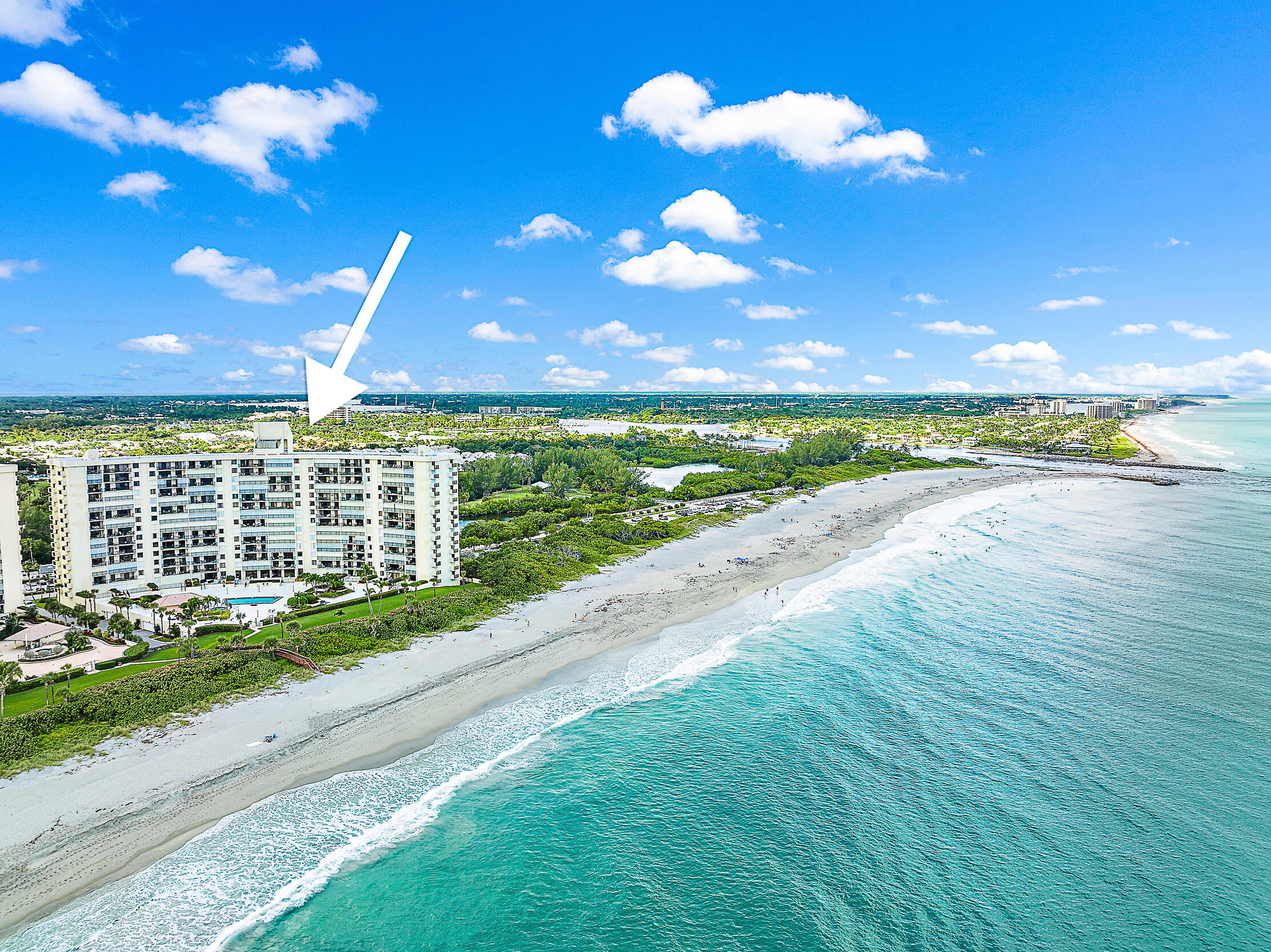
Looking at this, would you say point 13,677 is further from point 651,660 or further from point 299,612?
point 651,660

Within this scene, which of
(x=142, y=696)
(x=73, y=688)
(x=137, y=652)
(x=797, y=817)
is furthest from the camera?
(x=137, y=652)

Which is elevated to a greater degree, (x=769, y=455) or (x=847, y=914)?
(x=769, y=455)

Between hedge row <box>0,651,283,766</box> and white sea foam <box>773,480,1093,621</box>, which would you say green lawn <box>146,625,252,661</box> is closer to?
hedge row <box>0,651,283,766</box>

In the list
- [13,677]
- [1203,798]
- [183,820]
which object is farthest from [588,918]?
[13,677]

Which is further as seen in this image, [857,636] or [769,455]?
[769,455]

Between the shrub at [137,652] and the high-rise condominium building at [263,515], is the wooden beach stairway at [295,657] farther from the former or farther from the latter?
the high-rise condominium building at [263,515]

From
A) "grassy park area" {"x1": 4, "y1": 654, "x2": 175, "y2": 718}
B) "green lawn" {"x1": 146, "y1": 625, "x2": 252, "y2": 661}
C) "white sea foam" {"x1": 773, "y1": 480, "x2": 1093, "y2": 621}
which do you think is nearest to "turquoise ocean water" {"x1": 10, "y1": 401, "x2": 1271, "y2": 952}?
"white sea foam" {"x1": 773, "y1": 480, "x2": 1093, "y2": 621}

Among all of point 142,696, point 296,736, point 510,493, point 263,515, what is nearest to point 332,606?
point 263,515

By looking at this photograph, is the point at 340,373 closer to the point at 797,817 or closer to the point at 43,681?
the point at 797,817
